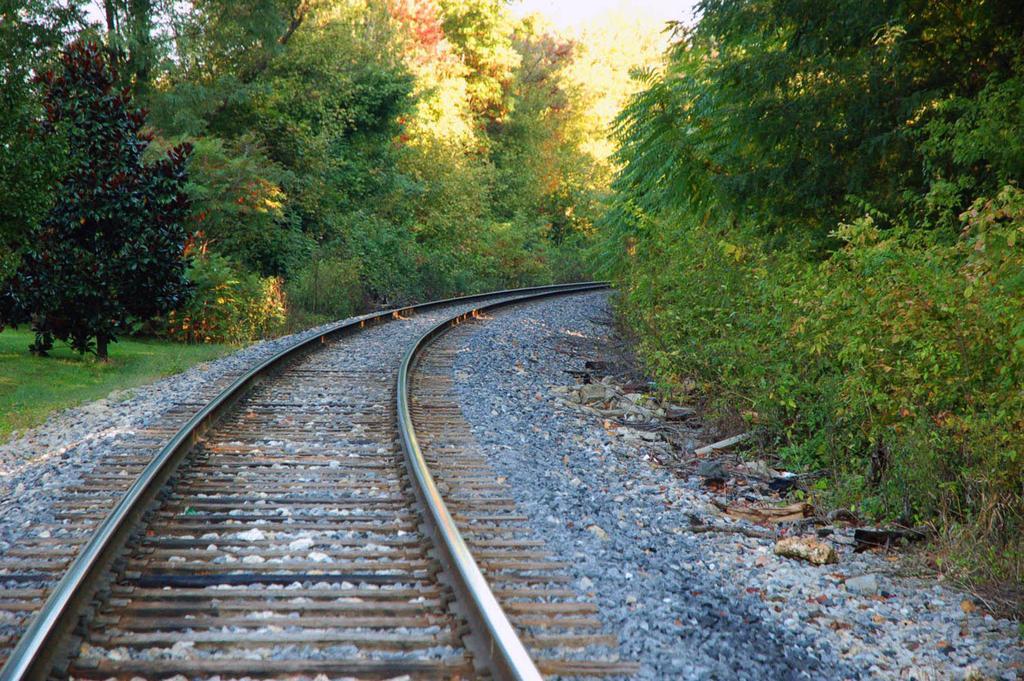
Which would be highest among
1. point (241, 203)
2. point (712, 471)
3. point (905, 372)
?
point (241, 203)

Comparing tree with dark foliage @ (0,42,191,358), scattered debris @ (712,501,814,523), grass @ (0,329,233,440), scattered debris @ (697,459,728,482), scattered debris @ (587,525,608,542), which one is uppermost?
tree with dark foliage @ (0,42,191,358)

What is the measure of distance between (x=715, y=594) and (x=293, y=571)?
2467 mm

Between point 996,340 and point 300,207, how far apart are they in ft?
86.7

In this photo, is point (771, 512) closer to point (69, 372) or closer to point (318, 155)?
point (69, 372)

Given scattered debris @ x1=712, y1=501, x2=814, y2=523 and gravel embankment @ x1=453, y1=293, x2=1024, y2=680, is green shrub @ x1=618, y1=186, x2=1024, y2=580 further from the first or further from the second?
gravel embankment @ x1=453, y1=293, x2=1024, y2=680

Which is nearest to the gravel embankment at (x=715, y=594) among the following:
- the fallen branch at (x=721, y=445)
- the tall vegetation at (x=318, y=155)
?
the fallen branch at (x=721, y=445)

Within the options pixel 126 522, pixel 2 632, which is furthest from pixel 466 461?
pixel 2 632

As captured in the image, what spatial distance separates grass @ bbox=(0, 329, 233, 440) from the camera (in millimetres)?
11578

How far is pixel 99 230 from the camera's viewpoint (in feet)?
50.2

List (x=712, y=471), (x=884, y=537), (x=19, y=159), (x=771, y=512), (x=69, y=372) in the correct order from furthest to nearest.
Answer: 1. (x=69, y=372)
2. (x=19, y=159)
3. (x=712, y=471)
4. (x=771, y=512)
5. (x=884, y=537)

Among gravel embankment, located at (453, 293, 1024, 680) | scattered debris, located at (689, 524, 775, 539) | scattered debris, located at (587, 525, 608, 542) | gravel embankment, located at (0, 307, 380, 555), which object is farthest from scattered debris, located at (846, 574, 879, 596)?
gravel embankment, located at (0, 307, 380, 555)

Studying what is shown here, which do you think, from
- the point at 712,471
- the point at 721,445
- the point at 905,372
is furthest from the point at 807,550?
the point at 721,445

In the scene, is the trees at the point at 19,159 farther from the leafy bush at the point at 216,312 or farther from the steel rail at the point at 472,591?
the steel rail at the point at 472,591

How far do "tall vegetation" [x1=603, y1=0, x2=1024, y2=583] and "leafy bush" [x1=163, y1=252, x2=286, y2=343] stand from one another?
10871mm
